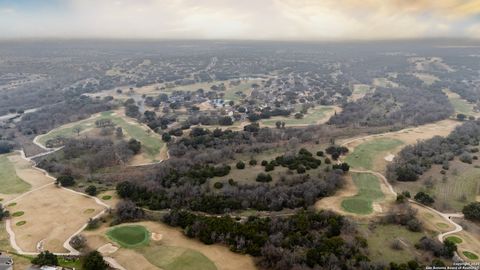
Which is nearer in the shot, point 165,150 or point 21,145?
point 165,150

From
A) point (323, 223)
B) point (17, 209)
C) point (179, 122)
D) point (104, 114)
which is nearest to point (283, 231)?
point (323, 223)

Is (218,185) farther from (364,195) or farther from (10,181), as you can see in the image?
(10,181)

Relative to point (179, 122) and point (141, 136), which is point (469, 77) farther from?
point (141, 136)

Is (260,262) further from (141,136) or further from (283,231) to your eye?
(141,136)

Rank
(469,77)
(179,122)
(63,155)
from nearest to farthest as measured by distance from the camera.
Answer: (63,155) → (179,122) → (469,77)

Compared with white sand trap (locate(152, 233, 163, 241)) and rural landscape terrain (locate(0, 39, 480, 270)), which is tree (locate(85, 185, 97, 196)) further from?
white sand trap (locate(152, 233, 163, 241))

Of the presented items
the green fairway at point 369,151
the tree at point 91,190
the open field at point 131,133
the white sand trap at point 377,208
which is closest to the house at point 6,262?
the tree at point 91,190

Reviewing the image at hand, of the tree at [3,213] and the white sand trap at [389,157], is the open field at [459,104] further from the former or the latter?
the tree at [3,213]

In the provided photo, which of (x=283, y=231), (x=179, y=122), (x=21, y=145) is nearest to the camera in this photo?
(x=283, y=231)

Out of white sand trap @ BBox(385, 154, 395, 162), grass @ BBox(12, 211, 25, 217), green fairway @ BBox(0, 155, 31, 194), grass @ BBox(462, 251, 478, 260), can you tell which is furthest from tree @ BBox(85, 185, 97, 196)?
white sand trap @ BBox(385, 154, 395, 162)
